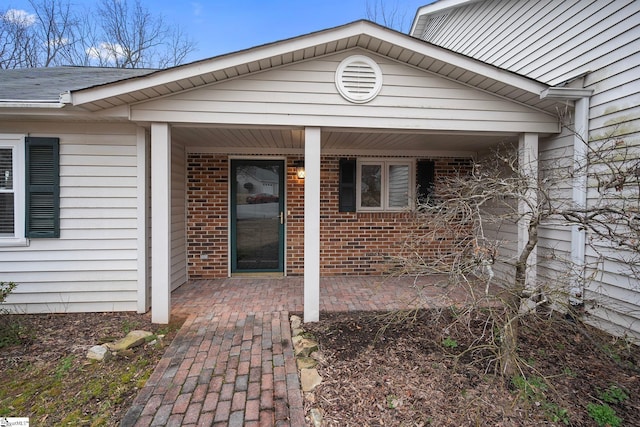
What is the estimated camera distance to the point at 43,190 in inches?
149

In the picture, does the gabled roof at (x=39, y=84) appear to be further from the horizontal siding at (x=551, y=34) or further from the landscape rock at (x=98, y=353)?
the horizontal siding at (x=551, y=34)

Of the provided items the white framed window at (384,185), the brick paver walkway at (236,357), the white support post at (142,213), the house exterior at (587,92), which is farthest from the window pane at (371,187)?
the white support post at (142,213)

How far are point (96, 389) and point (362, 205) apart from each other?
4499 mm

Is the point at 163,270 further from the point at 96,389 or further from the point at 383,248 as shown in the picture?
the point at 383,248

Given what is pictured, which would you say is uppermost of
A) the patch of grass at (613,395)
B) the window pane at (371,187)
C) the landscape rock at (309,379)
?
the window pane at (371,187)

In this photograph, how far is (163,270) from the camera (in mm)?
3555

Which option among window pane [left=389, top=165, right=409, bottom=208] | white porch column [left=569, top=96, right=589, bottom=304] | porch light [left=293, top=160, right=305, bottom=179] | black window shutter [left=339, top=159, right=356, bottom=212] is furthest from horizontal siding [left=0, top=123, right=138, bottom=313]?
white porch column [left=569, top=96, right=589, bottom=304]

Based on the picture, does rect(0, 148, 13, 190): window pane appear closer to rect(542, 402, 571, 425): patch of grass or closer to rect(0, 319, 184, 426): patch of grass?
rect(0, 319, 184, 426): patch of grass

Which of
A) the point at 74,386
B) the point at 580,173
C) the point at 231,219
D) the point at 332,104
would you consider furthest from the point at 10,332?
the point at 580,173

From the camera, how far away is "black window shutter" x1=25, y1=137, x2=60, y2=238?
3.77m

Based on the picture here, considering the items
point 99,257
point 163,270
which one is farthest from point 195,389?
point 99,257

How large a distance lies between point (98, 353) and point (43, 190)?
7.26 feet

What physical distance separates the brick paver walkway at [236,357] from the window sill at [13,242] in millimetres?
1859

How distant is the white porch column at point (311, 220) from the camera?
359cm
